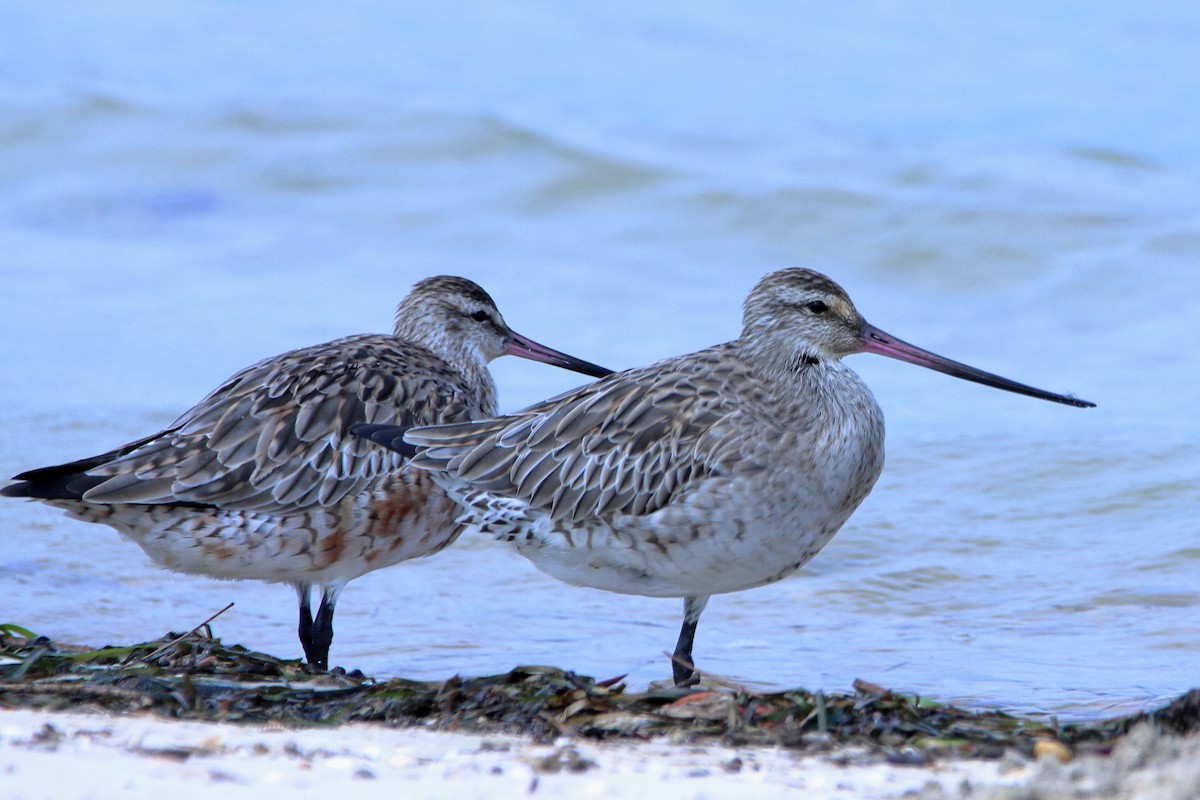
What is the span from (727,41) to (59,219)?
824cm

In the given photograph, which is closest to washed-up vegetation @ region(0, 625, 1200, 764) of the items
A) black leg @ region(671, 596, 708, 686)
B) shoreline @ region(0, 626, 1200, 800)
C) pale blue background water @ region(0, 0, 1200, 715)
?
shoreline @ region(0, 626, 1200, 800)

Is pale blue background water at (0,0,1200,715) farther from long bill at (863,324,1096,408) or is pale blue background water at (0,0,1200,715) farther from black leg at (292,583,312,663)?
long bill at (863,324,1096,408)

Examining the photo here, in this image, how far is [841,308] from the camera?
6.62 m

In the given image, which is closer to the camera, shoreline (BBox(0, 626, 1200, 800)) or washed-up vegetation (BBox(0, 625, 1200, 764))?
shoreline (BBox(0, 626, 1200, 800))

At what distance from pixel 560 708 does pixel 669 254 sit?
30.4 feet

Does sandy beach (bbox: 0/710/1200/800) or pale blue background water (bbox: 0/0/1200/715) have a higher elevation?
pale blue background water (bbox: 0/0/1200/715)

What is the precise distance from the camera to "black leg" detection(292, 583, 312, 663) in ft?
22.4

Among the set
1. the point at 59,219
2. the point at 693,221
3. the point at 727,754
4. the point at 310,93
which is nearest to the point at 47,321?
the point at 59,219

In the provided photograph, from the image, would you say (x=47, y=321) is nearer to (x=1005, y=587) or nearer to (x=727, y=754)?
(x=1005, y=587)

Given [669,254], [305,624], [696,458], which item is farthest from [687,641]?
[669,254]

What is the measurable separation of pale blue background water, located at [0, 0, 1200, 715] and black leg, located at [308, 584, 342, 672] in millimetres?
401

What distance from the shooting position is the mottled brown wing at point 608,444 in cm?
619

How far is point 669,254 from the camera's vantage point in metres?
14.2

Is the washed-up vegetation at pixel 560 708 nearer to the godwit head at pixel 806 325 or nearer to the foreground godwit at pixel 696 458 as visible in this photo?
the foreground godwit at pixel 696 458
